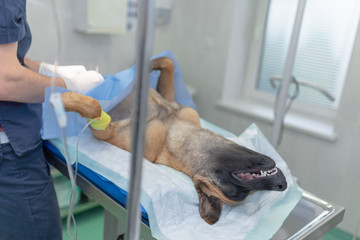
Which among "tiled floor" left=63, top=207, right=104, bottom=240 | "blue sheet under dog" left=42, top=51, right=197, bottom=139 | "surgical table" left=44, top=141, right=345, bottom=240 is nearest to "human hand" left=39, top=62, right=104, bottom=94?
"blue sheet under dog" left=42, top=51, right=197, bottom=139

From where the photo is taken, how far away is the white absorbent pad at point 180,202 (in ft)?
2.89

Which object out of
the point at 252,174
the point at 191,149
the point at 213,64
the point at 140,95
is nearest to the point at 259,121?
the point at 213,64

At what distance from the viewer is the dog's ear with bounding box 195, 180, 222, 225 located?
3.00ft

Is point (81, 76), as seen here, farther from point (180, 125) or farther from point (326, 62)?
point (326, 62)

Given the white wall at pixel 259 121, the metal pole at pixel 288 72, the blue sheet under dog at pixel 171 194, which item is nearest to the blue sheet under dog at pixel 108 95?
the blue sheet under dog at pixel 171 194

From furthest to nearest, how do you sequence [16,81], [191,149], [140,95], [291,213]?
[191,149]
[291,213]
[16,81]
[140,95]

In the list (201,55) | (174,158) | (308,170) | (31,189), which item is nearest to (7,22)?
(31,189)

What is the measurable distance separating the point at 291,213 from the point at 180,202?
36cm

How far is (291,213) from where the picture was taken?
3.35ft

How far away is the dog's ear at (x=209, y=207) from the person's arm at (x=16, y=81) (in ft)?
1.81

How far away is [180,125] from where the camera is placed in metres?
1.25

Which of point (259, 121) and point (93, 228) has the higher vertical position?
point (259, 121)

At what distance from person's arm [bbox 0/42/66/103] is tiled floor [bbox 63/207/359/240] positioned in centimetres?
51

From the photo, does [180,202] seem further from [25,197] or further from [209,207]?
[25,197]
